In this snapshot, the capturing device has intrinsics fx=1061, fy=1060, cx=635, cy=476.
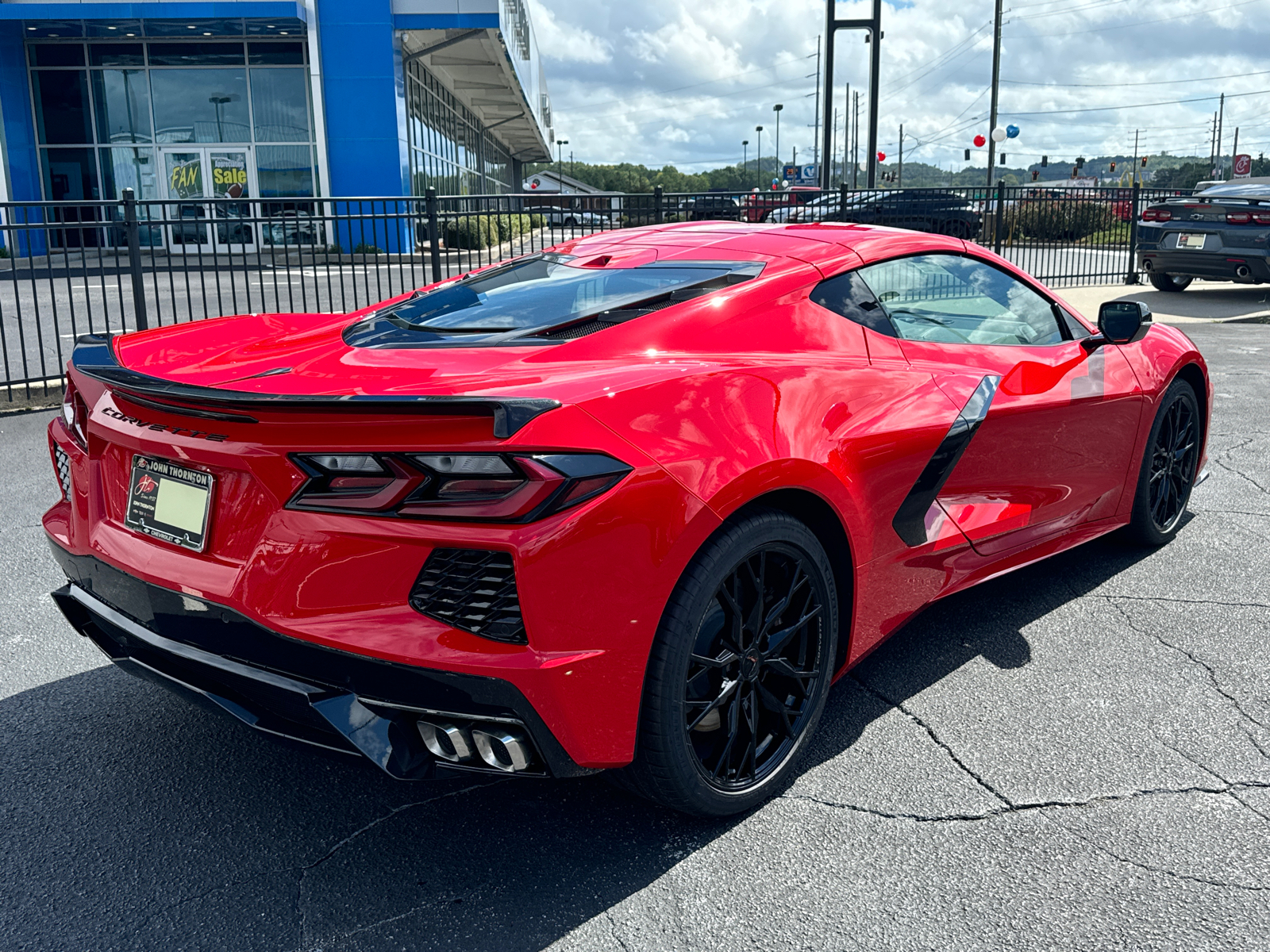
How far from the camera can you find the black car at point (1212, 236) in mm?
13352

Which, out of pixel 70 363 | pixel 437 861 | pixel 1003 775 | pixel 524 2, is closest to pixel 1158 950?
pixel 1003 775

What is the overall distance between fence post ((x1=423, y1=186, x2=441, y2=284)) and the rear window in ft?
23.5

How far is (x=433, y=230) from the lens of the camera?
415 inches

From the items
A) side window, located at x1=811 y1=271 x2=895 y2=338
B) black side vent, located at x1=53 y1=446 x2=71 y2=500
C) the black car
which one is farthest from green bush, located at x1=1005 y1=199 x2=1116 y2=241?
black side vent, located at x1=53 y1=446 x2=71 y2=500

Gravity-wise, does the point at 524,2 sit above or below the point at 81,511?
above

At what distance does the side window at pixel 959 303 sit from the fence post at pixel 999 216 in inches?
527

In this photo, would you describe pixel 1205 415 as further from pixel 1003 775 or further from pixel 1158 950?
pixel 1158 950

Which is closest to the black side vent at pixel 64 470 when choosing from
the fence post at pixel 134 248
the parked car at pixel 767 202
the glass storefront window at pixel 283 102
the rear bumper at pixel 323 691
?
the rear bumper at pixel 323 691

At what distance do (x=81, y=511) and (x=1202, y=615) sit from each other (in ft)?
12.1

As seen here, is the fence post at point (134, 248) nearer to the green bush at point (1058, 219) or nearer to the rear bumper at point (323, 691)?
the rear bumper at point (323, 691)

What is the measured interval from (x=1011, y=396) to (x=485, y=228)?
9.57 meters

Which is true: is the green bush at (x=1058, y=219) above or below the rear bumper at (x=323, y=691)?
above

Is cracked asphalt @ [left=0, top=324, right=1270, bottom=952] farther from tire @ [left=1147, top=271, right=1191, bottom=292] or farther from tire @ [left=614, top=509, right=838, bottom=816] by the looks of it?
tire @ [left=1147, top=271, right=1191, bottom=292]

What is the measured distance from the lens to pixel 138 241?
361 inches
